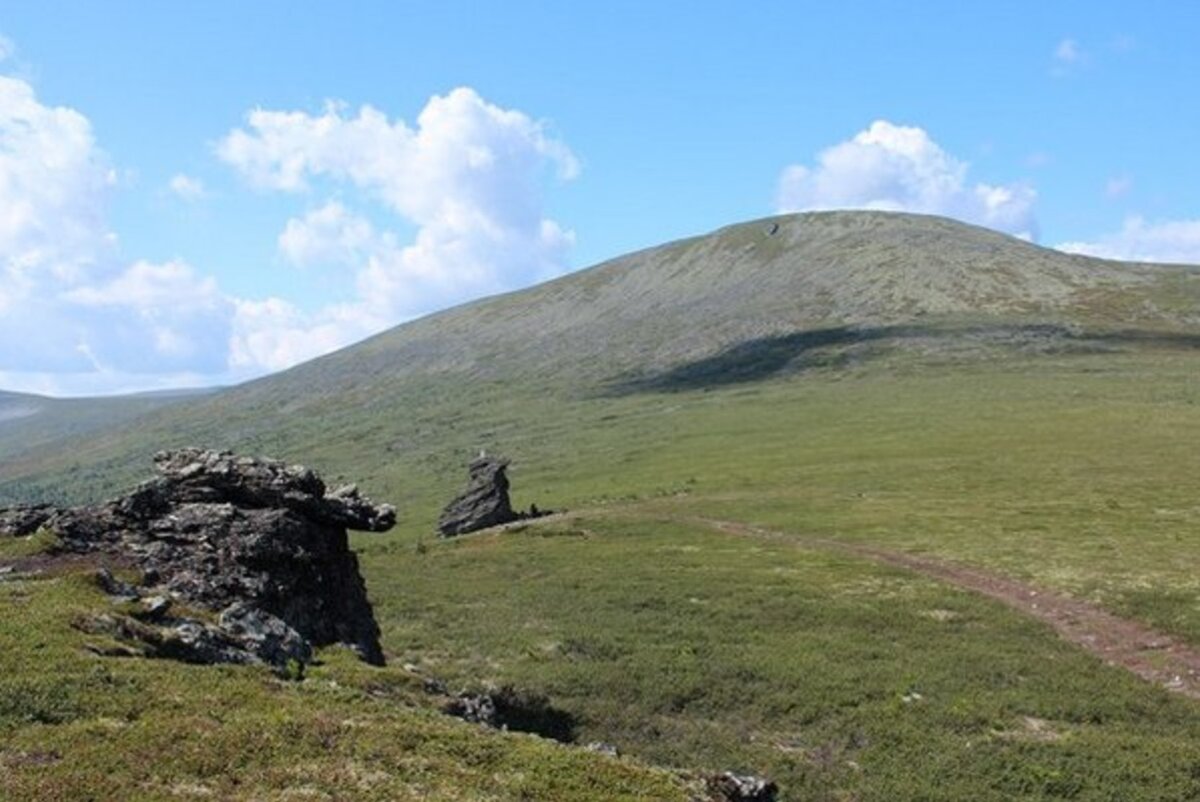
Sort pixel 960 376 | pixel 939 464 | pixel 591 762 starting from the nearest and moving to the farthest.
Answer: pixel 591 762 → pixel 939 464 → pixel 960 376

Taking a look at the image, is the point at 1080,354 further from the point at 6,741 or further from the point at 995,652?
the point at 6,741

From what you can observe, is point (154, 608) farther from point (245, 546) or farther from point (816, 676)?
point (816, 676)

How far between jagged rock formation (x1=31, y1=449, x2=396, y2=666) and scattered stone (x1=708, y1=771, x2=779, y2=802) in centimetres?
1289

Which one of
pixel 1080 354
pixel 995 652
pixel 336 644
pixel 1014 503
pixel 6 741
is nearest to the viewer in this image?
pixel 6 741

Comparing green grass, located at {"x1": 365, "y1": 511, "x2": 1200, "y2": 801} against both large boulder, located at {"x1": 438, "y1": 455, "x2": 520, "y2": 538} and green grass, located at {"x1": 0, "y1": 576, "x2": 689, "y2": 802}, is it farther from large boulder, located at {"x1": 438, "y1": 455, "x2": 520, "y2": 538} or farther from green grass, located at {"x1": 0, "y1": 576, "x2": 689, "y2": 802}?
large boulder, located at {"x1": 438, "y1": 455, "x2": 520, "y2": 538}

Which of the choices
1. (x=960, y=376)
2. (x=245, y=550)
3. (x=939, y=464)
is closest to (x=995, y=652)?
(x=245, y=550)

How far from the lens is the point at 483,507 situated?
86812 mm

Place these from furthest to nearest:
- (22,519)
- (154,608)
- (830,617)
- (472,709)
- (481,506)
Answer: (481,506) → (830,617) → (22,519) → (472,709) → (154,608)

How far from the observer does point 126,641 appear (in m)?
23.4

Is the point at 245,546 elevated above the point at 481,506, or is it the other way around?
the point at 245,546

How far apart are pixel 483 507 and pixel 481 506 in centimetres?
38

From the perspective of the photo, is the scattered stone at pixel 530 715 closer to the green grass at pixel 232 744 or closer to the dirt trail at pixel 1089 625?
the green grass at pixel 232 744

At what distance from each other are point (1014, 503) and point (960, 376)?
9981 cm

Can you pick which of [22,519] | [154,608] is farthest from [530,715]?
[22,519]
